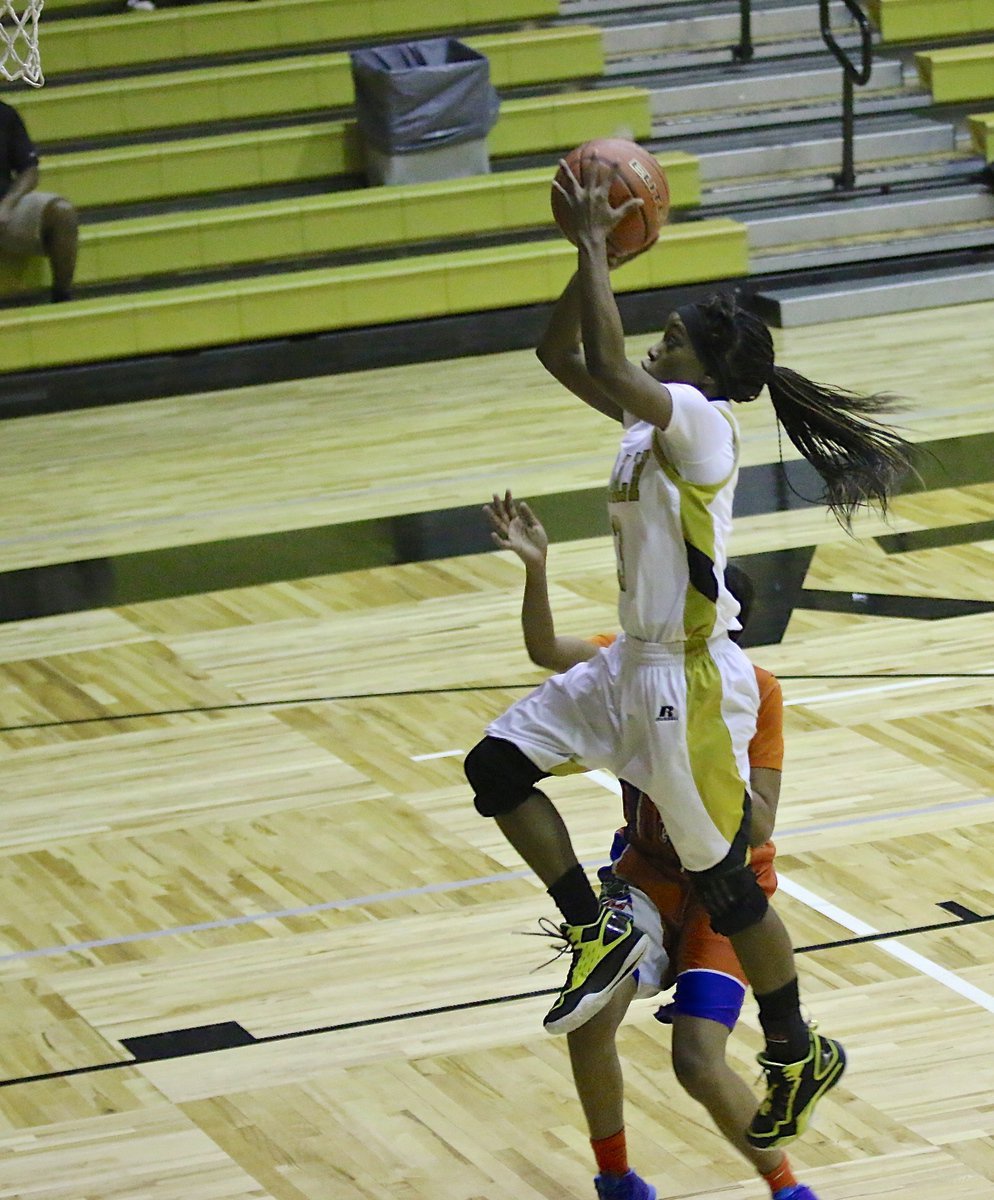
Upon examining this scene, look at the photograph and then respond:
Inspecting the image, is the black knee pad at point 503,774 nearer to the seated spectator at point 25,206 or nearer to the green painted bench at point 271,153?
the seated spectator at point 25,206

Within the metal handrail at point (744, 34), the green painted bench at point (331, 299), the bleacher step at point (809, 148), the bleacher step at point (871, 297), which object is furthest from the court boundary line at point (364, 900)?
the metal handrail at point (744, 34)

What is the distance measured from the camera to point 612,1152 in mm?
2609

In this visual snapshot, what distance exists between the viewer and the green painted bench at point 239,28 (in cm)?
984

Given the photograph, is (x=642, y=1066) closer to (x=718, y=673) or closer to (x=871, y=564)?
(x=718, y=673)

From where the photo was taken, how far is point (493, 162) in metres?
9.77

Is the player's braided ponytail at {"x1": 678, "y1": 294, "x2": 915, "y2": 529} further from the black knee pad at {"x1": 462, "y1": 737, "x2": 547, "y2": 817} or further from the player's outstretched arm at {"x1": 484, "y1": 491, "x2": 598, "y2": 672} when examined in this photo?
the black knee pad at {"x1": 462, "y1": 737, "x2": 547, "y2": 817}

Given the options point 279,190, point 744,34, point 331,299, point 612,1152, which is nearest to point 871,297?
point 744,34

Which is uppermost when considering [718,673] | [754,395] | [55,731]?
[754,395]

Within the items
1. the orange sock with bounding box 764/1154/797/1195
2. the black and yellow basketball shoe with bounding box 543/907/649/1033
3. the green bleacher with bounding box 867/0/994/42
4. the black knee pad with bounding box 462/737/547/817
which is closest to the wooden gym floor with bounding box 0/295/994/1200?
the orange sock with bounding box 764/1154/797/1195

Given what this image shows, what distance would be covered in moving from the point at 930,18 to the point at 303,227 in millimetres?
3560

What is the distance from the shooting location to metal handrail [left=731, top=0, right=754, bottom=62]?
33.4 feet

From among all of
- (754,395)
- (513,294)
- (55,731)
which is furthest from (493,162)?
(754,395)

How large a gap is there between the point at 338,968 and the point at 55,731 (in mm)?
1599

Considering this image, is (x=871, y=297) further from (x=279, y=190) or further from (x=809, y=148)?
(x=279, y=190)
